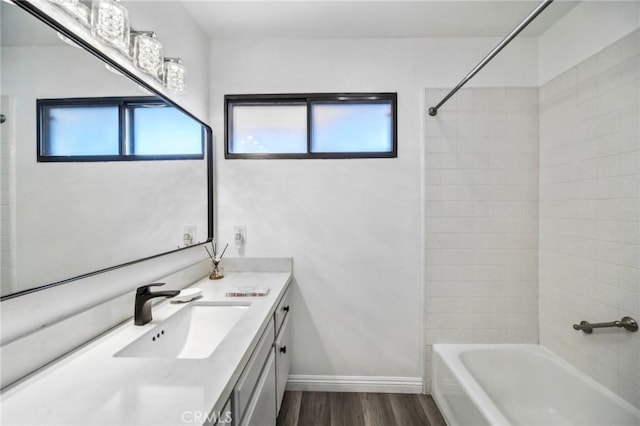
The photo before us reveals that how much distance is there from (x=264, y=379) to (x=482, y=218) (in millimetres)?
1851

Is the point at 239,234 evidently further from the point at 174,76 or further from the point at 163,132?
the point at 174,76

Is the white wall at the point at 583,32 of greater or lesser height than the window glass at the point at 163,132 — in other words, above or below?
above

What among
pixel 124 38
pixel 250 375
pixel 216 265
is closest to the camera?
pixel 250 375

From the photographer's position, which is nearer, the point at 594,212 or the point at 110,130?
the point at 110,130

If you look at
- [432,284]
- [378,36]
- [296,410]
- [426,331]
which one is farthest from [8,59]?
[426,331]

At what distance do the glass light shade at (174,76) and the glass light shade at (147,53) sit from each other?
120mm

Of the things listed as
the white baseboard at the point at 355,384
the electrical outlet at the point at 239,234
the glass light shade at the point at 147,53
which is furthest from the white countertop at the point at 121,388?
Result: the white baseboard at the point at 355,384

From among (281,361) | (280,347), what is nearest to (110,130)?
(280,347)

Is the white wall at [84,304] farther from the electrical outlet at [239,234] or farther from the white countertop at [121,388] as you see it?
the electrical outlet at [239,234]

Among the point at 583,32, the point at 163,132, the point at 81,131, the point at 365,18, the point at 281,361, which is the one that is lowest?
the point at 281,361

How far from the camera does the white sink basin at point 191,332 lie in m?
1.10

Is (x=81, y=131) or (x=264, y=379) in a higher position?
(x=81, y=131)

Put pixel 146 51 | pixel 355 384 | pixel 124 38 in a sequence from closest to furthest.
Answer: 1. pixel 124 38
2. pixel 146 51
3. pixel 355 384

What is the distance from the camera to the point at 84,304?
40.8 inches
